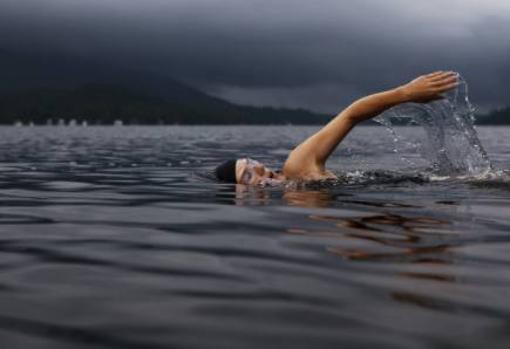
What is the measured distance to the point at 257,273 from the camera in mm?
4629

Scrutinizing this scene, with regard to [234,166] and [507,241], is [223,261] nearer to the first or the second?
Result: [507,241]

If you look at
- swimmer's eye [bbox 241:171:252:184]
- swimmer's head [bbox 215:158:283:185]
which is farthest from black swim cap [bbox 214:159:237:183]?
swimmer's eye [bbox 241:171:252:184]

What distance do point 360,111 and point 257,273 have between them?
5783mm

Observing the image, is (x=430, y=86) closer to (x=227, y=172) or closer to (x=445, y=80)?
(x=445, y=80)

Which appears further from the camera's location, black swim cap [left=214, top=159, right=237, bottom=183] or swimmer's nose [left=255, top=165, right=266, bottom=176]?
black swim cap [left=214, top=159, right=237, bottom=183]

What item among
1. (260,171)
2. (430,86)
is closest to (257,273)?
(430,86)

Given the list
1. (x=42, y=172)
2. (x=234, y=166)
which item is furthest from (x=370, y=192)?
(x=42, y=172)

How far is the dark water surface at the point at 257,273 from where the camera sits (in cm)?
335

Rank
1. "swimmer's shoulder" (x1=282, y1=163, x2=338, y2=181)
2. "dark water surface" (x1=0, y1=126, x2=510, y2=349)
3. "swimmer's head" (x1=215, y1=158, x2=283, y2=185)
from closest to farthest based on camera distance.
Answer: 1. "dark water surface" (x1=0, y1=126, x2=510, y2=349)
2. "swimmer's shoulder" (x1=282, y1=163, x2=338, y2=181)
3. "swimmer's head" (x1=215, y1=158, x2=283, y2=185)

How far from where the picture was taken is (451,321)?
136 inches

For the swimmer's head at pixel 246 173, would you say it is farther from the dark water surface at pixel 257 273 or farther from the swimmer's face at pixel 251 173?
the dark water surface at pixel 257 273

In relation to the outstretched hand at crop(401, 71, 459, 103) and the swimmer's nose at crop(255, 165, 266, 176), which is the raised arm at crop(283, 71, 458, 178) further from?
the swimmer's nose at crop(255, 165, 266, 176)

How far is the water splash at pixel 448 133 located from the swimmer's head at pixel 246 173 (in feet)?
6.52

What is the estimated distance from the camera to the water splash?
35.8ft
